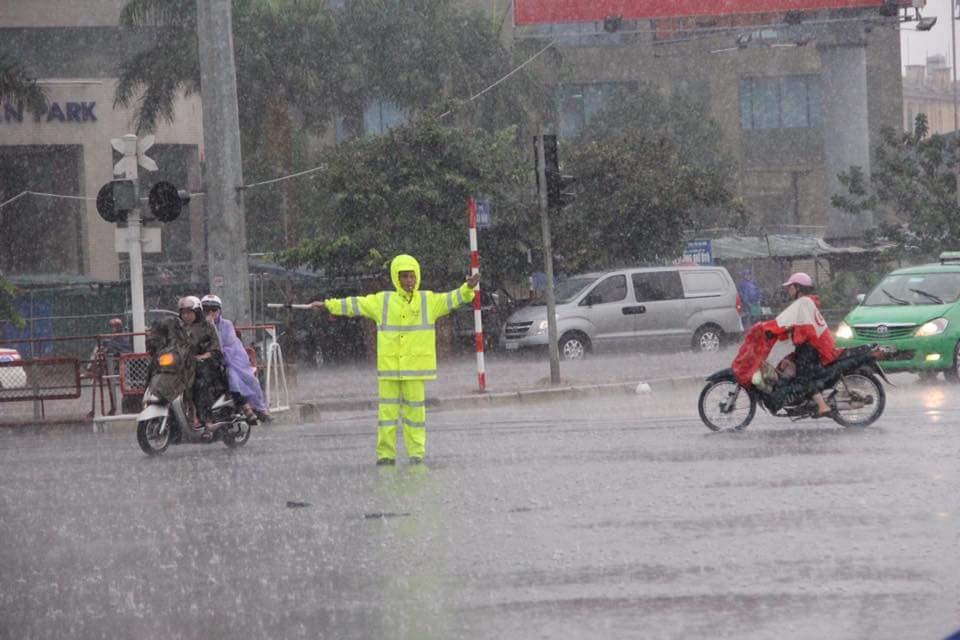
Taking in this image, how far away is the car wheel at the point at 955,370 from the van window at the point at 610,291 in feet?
32.1

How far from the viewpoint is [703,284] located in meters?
30.6

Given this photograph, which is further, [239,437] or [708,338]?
[708,338]

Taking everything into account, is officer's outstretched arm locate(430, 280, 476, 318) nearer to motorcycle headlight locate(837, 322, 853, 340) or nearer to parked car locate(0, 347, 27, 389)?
parked car locate(0, 347, 27, 389)

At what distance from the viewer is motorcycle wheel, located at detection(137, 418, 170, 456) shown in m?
15.0

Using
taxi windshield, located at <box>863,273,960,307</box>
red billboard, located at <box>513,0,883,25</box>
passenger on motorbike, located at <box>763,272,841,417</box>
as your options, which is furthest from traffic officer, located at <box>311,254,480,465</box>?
red billboard, located at <box>513,0,883,25</box>

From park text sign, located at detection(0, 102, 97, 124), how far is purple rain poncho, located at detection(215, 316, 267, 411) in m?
29.5

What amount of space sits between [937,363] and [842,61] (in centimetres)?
3150

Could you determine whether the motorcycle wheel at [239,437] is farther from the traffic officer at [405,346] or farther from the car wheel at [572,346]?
the car wheel at [572,346]

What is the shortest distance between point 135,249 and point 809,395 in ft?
29.5

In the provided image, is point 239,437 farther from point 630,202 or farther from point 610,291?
point 630,202

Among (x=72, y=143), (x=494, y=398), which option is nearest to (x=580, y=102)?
(x=72, y=143)

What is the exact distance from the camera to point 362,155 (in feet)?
105

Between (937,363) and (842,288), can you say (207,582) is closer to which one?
(937,363)

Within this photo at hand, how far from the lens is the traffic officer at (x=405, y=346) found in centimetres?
1310
